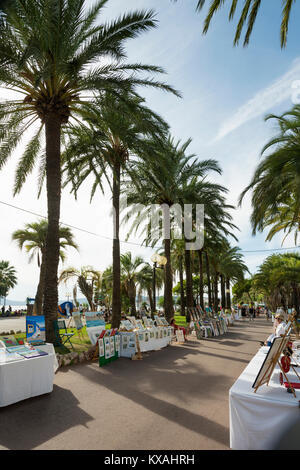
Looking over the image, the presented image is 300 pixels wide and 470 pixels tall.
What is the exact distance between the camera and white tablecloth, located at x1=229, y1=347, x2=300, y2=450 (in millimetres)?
3508

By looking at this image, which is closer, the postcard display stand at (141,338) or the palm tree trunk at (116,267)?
the postcard display stand at (141,338)

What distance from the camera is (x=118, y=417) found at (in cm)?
489

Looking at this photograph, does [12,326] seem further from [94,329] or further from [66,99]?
[66,99]

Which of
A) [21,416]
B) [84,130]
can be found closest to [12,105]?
[84,130]

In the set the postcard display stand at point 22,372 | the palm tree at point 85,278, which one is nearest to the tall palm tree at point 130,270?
the palm tree at point 85,278

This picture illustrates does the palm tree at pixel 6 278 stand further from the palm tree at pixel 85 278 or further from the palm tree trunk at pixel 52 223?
the palm tree trunk at pixel 52 223

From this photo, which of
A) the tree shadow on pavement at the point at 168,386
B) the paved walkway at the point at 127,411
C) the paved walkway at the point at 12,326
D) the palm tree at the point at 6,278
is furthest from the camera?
the palm tree at the point at 6,278

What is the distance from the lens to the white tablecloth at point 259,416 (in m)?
3.51

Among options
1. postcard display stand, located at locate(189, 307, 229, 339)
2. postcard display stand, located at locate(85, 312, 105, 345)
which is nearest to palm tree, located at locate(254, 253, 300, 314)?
postcard display stand, located at locate(189, 307, 229, 339)

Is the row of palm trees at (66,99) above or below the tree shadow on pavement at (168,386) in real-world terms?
above

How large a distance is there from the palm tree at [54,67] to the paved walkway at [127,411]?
3578mm

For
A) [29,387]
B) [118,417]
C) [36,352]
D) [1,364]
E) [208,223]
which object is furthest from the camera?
[208,223]
